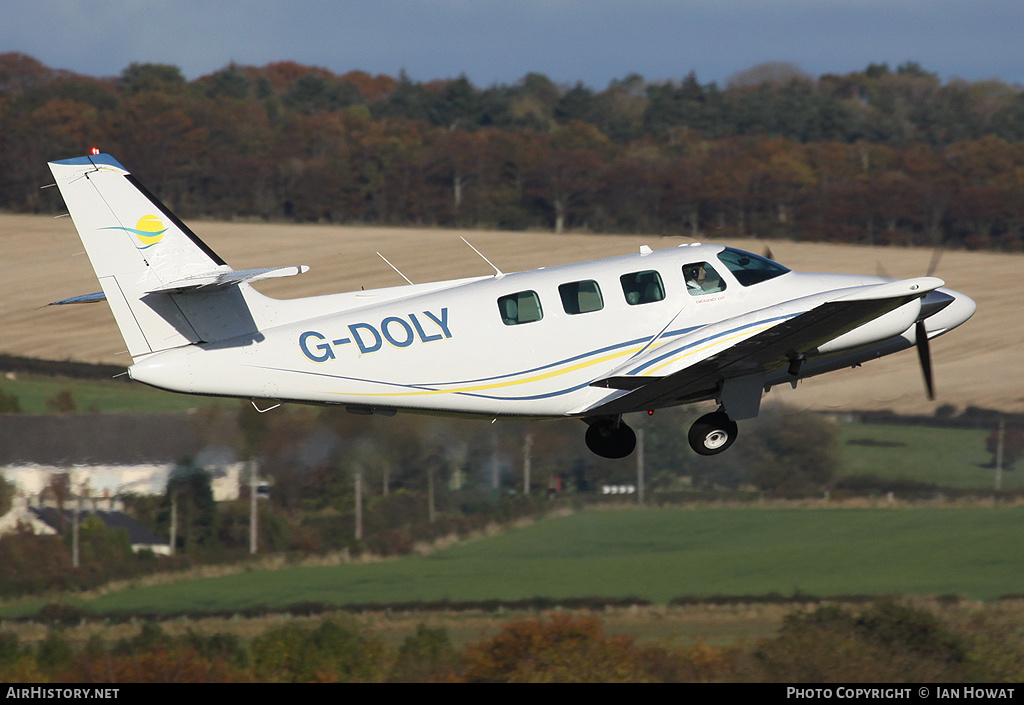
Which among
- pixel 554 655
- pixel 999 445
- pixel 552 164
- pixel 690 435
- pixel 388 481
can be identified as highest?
pixel 552 164

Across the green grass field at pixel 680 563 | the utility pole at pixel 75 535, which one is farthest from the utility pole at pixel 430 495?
the utility pole at pixel 75 535

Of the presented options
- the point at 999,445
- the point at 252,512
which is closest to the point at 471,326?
the point at 252,512

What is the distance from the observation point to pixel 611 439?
1761 centimetres

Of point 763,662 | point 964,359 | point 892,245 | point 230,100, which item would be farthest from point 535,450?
point 230,100

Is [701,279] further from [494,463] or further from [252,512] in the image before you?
[252,512]

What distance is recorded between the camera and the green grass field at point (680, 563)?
53.9 m

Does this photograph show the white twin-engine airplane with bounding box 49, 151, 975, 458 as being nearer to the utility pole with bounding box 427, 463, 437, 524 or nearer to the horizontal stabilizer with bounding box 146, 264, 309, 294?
the horizontal stabilizer with bounding box 146, 264, 309, 294

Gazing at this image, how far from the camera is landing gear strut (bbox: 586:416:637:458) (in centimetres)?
1758

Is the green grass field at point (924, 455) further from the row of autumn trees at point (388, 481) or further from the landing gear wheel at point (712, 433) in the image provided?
the landing gear wheel at point (712, 433)

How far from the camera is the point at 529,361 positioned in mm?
15906

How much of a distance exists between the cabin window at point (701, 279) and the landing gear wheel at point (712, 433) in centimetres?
194

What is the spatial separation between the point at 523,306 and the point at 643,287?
170 cm

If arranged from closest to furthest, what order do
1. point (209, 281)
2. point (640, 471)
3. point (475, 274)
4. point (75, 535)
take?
point (209, 281) < point (75, 535) < point (475, 274) < point (640, 471)

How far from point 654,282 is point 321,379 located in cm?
474
